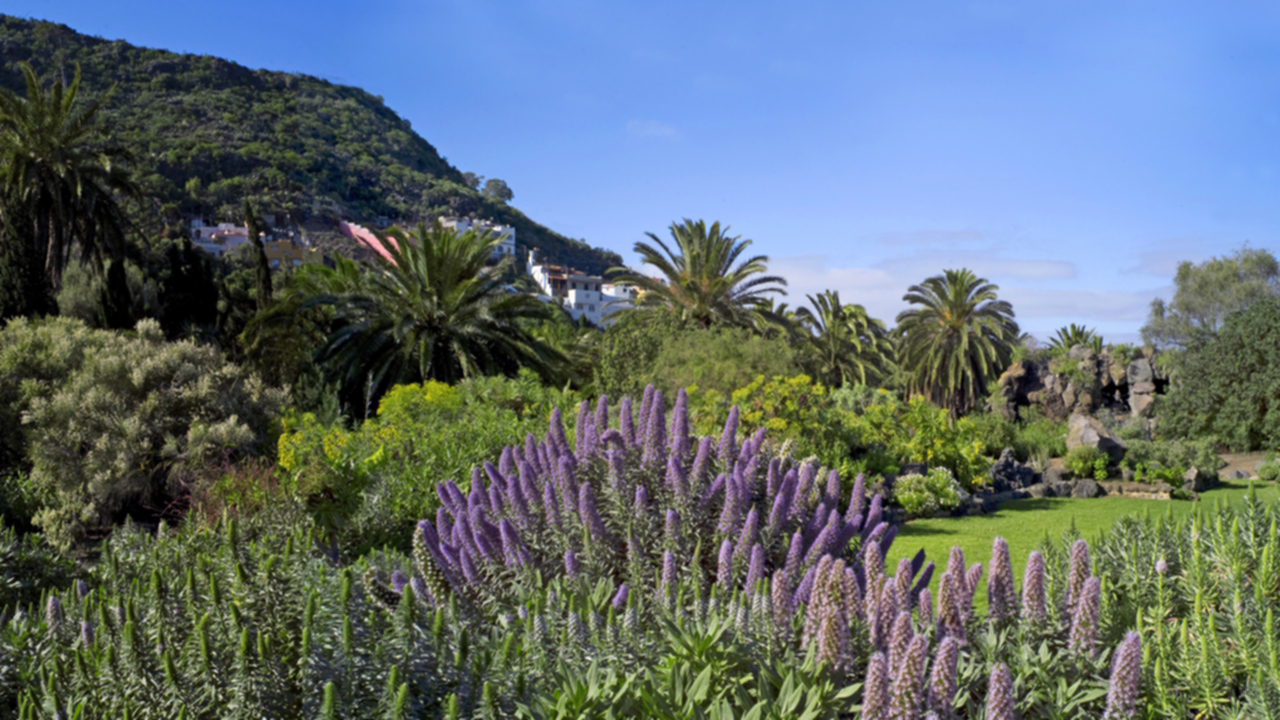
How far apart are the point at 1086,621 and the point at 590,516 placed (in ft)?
Answer: 6.05

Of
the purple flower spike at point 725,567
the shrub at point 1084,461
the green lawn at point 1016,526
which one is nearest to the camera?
the purple flower spike at point 725,567

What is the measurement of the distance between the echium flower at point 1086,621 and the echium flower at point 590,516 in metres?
1.77

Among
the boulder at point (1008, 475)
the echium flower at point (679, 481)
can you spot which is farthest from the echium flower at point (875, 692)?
the boulder at point (1008, 475)

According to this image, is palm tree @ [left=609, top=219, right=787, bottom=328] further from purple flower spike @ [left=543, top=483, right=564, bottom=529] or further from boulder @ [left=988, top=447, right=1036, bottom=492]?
purple flower spike @ [left=543, top=483, right=564, bottom=529]

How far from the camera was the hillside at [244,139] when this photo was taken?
2881 inches

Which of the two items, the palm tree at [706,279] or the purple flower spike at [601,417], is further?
→ the palm tree at [706,279]

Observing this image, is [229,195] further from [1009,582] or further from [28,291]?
[1009,582]

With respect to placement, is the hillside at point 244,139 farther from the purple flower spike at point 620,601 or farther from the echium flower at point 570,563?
the purple flower spike at point 620,601

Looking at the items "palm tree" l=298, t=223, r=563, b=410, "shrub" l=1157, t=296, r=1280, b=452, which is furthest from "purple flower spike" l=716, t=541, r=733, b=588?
"shrub" l=1157, t=296, r=1280, b=452

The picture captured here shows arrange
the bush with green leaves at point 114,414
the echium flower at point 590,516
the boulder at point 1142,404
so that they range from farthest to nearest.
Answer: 1. the boulder at point 1142,404
2. the bush with green leaves at point 114,414
3. the echium flower at point 590,516

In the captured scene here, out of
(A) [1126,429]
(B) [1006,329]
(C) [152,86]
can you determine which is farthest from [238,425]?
(C) [152,86]

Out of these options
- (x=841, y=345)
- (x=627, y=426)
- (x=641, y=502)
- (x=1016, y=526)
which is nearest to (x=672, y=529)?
(x=641, y=502)

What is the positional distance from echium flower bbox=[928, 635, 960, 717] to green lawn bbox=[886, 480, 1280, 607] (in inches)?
204

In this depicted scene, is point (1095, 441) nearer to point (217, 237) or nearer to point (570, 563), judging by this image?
point (570, 563)
